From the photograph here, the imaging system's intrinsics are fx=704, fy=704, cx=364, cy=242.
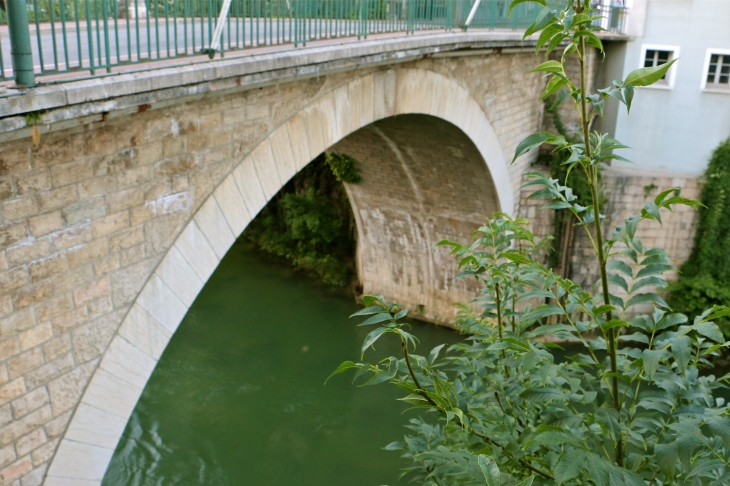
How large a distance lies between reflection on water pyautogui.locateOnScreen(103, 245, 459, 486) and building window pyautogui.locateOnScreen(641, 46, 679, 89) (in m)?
5.15

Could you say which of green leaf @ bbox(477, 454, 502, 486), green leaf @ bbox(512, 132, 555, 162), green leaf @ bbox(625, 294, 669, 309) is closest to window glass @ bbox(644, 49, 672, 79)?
green leaf @ bbox(625, 294, 669, 309)

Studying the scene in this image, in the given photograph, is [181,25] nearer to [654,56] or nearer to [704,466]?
[704,466]

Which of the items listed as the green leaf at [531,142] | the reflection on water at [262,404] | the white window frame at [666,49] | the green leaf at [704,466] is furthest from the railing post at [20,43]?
the white window frame at [666,49]

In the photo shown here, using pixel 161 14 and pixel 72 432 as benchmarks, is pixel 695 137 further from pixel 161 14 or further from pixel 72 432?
pixel 72 432

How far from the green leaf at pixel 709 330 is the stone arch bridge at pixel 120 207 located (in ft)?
8.57

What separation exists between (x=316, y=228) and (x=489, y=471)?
11.4m

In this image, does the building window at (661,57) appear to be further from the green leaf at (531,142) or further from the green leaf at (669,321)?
the green leaf at (531,142)

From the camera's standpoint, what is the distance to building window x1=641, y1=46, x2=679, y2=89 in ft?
35.7

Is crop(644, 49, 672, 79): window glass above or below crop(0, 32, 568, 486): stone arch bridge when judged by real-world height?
above

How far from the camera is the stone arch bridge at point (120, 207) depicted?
3242mm

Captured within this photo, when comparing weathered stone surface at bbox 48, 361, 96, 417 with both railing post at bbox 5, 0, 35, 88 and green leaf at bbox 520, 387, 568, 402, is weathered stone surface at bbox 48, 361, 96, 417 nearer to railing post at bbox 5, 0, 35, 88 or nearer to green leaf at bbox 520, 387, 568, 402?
railing post at bbox 5, 0, 35, 88

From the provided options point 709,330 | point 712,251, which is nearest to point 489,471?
point 709,330

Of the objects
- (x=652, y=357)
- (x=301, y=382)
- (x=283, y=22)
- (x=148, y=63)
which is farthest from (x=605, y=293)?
(x=301, y=382)

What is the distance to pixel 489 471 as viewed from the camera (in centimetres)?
157
